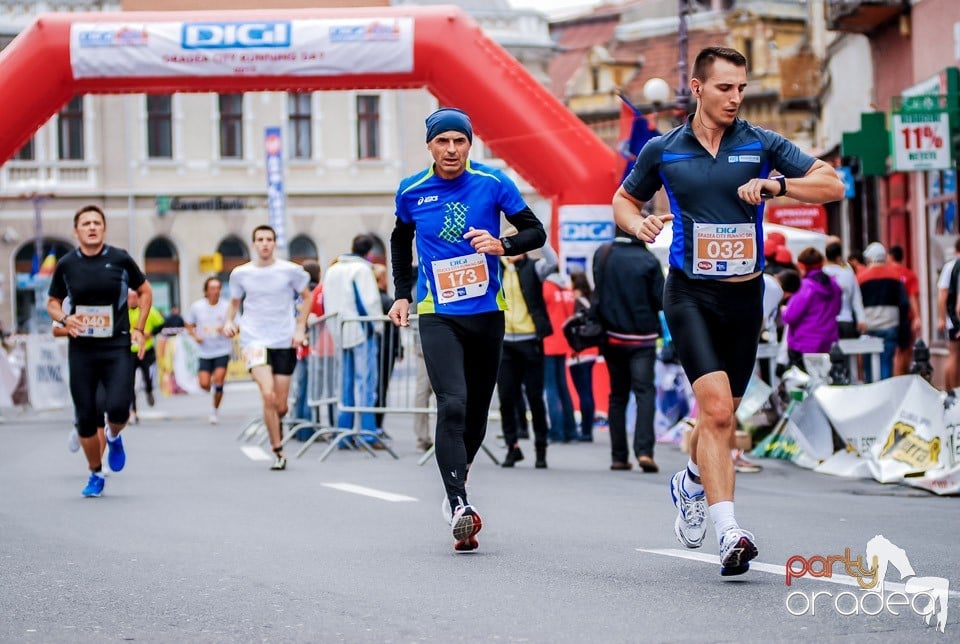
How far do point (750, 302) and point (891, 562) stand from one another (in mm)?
1230

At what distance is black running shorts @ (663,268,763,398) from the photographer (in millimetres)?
7395

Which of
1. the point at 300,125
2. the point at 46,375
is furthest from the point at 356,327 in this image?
the point at 300,125

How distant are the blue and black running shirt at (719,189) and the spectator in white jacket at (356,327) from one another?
906 cm

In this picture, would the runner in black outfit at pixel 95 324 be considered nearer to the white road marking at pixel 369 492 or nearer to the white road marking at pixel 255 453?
the white road marking at pixel 369 492

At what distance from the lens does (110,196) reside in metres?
52.8

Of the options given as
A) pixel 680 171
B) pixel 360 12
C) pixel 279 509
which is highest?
pixel 360 12

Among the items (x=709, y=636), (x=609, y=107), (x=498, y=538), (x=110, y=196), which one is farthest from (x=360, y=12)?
(x=609, y=107)

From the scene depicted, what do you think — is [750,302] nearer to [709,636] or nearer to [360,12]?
[709,636]

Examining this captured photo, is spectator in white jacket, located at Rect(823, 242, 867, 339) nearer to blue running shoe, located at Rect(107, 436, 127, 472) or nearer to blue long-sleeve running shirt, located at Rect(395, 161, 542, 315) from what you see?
blue running shoe, located at Rect(107, 436, 127, 472)

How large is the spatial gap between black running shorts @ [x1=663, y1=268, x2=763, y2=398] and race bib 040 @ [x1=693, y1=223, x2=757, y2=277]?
0.21 ft

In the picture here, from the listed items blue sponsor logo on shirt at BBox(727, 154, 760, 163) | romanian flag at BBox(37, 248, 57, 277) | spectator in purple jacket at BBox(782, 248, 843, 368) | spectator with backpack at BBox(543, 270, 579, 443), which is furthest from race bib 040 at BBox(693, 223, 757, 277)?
romanian flag at BBox(37, 248, 57, 277)

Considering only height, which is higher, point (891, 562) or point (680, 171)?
point (680, 171)

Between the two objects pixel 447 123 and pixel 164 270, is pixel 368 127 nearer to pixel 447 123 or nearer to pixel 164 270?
pixel 164 270

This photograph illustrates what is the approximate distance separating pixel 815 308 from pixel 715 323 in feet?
32.1
